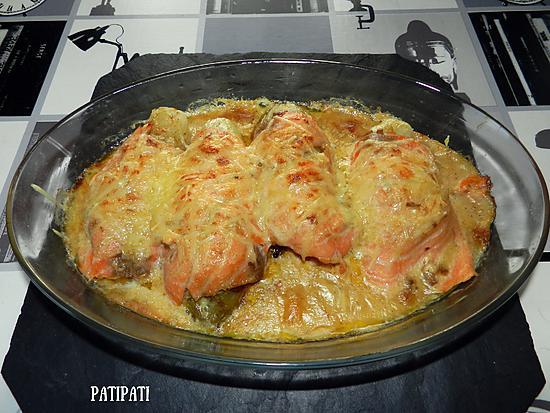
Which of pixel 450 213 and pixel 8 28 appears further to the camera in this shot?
pixel 8 28

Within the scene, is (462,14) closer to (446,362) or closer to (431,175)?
(431,175)

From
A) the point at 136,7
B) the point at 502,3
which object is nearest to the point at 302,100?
the point at 136,7

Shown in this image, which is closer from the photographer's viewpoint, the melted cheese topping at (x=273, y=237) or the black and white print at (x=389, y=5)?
the melted cheese topping at (x=273, y=237)

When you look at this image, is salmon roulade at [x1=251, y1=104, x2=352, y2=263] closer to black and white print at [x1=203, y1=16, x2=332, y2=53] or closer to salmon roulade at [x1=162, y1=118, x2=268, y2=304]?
salmon roulade at [x1=162, y1=118, x2=268, y2=304]

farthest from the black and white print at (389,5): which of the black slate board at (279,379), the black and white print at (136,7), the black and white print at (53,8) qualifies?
the black slate board at (279,379)

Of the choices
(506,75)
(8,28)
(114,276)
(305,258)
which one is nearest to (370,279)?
(305,258)

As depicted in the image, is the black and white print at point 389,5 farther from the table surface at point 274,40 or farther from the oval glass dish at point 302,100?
the oval glass dish at point 302,100

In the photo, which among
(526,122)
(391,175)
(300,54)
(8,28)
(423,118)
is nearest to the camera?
(391,175)
